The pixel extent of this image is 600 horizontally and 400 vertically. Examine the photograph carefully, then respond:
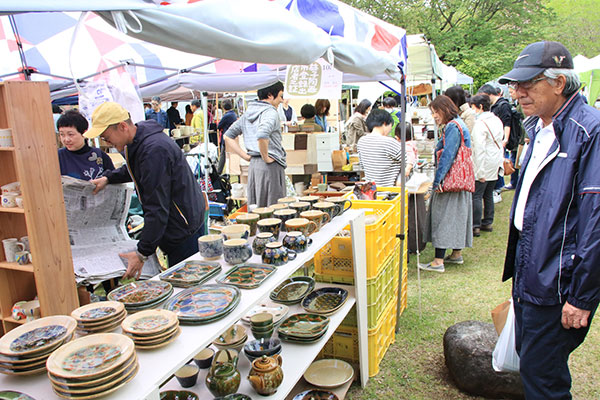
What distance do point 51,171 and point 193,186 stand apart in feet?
2.92

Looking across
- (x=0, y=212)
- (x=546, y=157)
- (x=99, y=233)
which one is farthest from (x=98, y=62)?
(x=546, y=157)

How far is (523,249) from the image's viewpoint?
189cm

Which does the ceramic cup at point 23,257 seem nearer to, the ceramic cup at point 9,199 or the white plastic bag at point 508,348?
the ceramic cup at point 9,199

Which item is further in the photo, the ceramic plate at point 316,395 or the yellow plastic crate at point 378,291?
the yellow plastic crate at point 378,291

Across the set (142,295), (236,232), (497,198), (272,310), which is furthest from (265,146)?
(497,198)

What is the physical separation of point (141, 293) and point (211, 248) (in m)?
0.45

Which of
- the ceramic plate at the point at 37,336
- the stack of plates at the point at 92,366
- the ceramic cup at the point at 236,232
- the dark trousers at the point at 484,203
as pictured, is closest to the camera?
the stack of plates at the point at 92,366

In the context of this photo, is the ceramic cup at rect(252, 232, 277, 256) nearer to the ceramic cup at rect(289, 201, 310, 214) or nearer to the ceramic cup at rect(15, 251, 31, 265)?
the ceramic cup at rect(289, 201, 310, 214)

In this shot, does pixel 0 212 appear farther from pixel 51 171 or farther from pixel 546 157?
pixel 546 157

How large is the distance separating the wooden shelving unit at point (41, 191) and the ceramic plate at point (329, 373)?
1.52 metres

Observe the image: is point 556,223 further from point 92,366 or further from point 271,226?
point 92,366

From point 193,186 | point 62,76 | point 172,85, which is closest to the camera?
point 193,186

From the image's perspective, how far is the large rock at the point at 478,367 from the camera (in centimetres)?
263

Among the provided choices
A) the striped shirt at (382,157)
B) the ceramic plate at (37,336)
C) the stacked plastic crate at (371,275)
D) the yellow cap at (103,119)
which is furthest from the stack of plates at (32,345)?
the striped shirt at (382,157)
